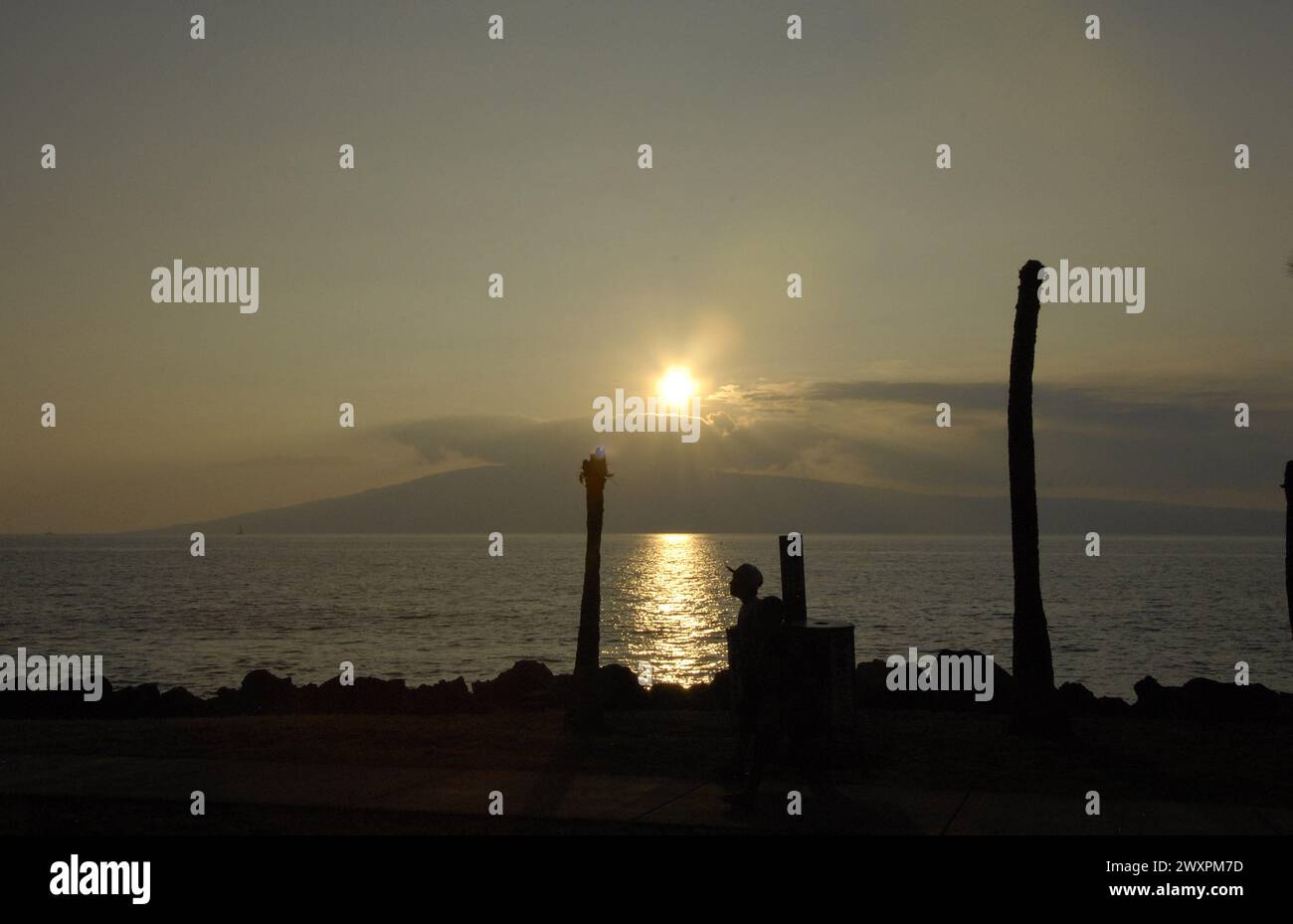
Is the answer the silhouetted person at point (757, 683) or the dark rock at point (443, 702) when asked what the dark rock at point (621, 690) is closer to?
the dark rock at point (443, 702)

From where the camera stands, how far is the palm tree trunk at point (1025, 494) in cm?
1501

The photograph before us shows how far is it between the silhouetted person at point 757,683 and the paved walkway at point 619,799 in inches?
20.3

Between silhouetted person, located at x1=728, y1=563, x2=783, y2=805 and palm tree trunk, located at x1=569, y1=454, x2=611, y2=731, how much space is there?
452 centimetres

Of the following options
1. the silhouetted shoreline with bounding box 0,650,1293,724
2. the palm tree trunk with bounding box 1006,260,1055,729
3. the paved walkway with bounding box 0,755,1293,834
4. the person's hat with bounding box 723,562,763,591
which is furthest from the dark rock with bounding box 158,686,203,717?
the person's hat with bounding box 723,562,763,591

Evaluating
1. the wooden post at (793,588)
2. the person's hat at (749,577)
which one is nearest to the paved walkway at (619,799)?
the person's hat at (749,577)

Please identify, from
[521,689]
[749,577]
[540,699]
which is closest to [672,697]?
[540,699]

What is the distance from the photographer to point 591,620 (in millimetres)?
15641

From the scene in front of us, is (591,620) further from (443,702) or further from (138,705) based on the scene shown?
(138,705)

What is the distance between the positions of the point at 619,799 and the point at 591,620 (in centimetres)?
519

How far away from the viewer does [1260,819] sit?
9.64m

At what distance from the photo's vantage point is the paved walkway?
9477mm

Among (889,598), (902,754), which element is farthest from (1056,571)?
(902,754)
